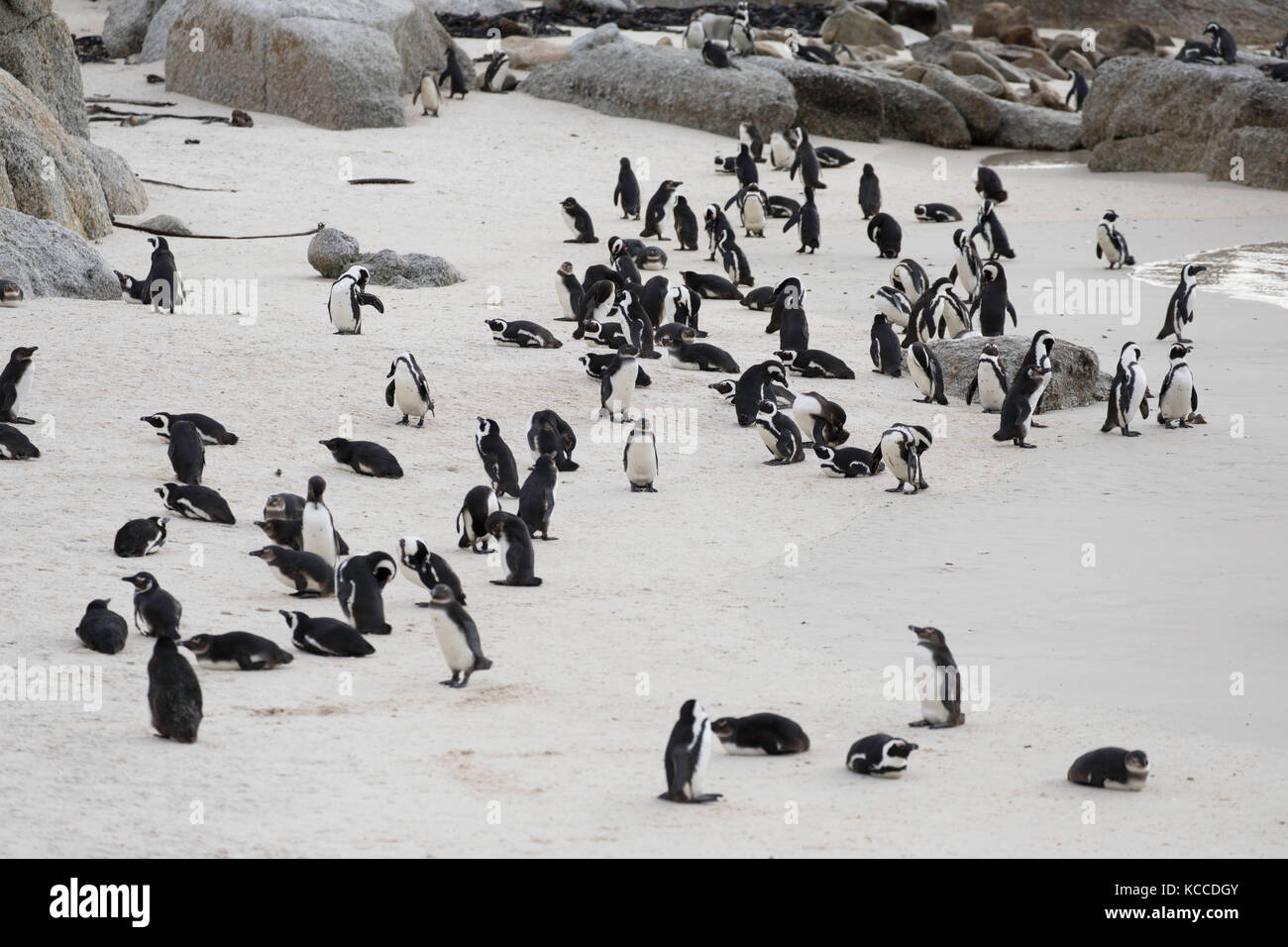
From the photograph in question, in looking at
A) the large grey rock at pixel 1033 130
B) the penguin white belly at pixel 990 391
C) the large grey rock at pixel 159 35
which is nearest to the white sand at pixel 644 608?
the penguin white belly at pixel 990 391

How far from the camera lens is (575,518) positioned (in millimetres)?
8516

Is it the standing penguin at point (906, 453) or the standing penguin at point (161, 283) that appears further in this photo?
the standing penguin at point (161, 283)

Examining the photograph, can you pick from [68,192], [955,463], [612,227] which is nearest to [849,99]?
[612,227]

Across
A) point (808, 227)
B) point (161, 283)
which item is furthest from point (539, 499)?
point (808, 227)

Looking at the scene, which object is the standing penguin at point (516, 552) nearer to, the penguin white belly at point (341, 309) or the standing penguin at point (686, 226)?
the penguin white belly at point (341, 309)

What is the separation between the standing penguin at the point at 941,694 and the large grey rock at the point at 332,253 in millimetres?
9585

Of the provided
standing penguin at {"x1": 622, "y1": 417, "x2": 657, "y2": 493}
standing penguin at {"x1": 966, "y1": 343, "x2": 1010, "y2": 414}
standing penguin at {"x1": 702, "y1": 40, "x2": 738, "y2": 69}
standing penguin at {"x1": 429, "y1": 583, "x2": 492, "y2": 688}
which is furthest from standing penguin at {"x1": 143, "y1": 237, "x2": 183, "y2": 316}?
standing penguin at {"x1": 702, "y1": 40, "x2": 738, "y2": 69}

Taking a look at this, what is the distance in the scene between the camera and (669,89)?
1014 inches

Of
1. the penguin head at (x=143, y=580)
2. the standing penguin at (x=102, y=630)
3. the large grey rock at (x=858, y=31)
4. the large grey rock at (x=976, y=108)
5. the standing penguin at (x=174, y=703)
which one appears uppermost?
the large grey rock at (x=858, y=31)

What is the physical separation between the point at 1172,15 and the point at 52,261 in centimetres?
3755

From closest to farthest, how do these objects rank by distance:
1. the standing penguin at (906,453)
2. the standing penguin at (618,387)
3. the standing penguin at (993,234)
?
1. the standing penguin at (906,453)
2. the standing penguin at (618,387)
3. the standing penguin at (993,234)

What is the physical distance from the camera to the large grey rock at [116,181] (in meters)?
16.1

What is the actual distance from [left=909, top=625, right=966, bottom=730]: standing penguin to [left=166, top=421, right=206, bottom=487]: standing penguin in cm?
402

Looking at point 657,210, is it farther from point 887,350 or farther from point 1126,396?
point 1126,396
